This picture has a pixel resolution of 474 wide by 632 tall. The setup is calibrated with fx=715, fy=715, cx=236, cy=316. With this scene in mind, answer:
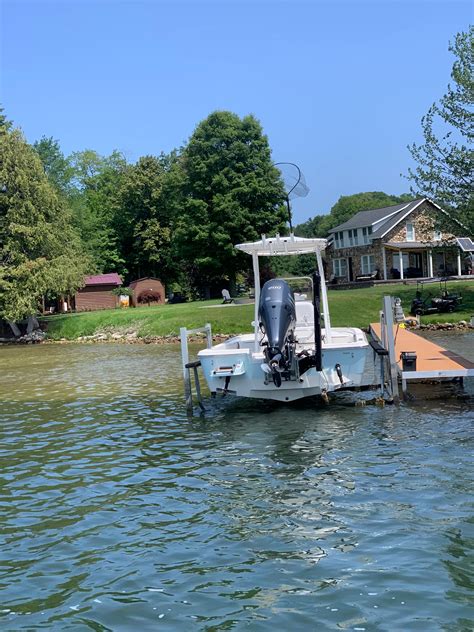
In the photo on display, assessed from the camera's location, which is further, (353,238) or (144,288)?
(353,238)

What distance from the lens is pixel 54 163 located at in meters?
69.4

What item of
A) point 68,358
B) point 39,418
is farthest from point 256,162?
point 39,418

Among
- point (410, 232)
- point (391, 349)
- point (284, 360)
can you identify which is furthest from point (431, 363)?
point (410, 232)

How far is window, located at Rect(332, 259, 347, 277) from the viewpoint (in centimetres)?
6450

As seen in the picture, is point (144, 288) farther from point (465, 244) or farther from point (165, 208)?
point (465, 244)

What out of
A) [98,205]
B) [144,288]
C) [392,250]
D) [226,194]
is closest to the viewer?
[226,194]

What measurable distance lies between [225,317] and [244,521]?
30117 millimetres

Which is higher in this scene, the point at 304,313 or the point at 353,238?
the point at 353,238

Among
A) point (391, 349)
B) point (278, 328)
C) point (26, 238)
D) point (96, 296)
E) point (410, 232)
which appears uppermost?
point (410, 232)

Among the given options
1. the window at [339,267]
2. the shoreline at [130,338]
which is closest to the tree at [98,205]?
the shoreline at [130,338]

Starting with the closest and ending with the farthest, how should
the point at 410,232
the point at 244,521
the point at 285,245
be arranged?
the point at 244,521 < the point at 285,245 < the point at 410,232

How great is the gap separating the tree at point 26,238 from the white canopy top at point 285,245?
30.1 metres

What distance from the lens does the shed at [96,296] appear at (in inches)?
2475

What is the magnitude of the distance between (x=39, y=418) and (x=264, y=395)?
16.8 ft
